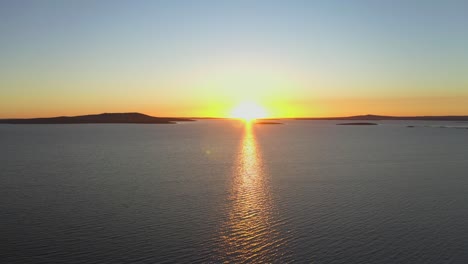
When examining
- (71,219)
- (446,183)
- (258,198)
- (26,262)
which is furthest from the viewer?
(446,183)

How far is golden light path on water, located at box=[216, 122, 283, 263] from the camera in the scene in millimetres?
13797

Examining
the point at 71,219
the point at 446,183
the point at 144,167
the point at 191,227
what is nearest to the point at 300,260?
the point at 191,227

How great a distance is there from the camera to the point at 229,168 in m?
35.9

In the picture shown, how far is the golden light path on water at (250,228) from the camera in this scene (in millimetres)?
13797

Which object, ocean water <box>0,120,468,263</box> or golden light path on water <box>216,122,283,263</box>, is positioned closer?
golden light path on water <box>216,122,283,263</box>

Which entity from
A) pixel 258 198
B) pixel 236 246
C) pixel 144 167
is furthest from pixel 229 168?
pixel 236 246

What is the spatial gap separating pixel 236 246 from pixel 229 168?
21.3 meters

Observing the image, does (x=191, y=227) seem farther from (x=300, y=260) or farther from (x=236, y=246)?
(x=300, y=260)

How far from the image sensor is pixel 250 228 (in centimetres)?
1673

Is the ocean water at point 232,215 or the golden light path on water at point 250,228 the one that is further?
the ocean water at point 232,215

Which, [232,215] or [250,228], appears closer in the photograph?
[250,228]

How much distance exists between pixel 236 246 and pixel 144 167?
22.9m

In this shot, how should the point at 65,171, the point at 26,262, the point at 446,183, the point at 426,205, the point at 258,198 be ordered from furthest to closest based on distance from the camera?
the point at 65,171 → the point at 446,183 → the point at 258,198 → the point at 426,205 → the point at 26,262

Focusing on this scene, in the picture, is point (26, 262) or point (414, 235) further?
point (414, 235)
